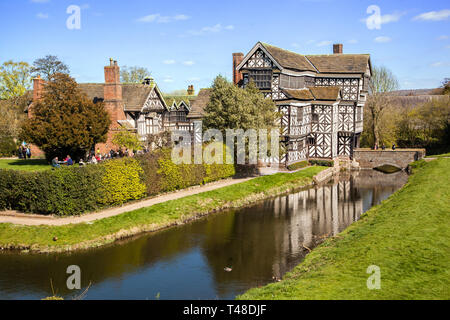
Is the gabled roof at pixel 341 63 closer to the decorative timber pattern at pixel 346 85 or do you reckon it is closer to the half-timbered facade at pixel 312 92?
the half-timbered facade at pixel 312 92

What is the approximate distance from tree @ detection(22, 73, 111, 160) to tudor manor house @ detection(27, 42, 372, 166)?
4682 millimetres

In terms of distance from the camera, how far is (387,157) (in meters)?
44.4

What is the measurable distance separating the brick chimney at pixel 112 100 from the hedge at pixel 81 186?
1268cm

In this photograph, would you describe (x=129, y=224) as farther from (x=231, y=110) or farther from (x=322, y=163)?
(x=322, y=163)

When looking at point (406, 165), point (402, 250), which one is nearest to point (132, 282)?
point (402, 250)

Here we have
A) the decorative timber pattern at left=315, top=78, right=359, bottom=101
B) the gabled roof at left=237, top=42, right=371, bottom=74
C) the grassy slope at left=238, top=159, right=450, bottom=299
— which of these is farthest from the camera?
the decorative timber pattern at left=315, top=78, right=359, bottom=101

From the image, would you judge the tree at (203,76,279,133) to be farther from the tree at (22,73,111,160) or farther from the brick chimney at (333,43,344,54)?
the brick chimney at (333,43,344,54)

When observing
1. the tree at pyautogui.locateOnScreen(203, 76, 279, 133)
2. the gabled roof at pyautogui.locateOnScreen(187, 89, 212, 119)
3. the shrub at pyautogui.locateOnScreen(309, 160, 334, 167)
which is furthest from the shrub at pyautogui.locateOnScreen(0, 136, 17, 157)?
the shrub at pyautogui.locateOnScreen(309, 160, 334, 167)

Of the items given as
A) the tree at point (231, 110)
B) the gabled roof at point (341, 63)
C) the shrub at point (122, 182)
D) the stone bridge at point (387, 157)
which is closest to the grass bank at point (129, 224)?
the shrub at point (122, 182)

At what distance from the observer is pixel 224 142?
109 ft

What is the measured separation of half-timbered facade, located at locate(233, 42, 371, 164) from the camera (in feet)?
126

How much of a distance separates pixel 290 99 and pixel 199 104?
11.6 metres
